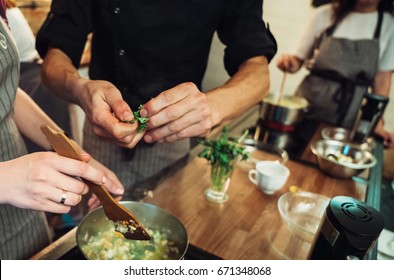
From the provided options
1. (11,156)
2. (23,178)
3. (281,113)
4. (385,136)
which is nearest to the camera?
(23,178)

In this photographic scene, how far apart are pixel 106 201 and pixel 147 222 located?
17 centimetres

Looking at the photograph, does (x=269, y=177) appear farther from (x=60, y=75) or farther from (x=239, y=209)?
(x=60, y=75)

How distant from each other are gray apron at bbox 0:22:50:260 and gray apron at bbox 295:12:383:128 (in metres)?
1.22

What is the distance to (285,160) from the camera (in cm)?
113

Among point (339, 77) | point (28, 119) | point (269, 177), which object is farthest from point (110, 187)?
point (339, 77)

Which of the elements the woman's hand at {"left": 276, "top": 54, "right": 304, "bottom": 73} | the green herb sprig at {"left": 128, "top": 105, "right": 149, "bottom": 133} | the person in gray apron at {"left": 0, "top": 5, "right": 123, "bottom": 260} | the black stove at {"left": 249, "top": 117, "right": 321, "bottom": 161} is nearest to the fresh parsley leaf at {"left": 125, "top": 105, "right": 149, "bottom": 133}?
the green herb sprig at {"left": 128, "top": 105, "right": 149, "bottom": 133}

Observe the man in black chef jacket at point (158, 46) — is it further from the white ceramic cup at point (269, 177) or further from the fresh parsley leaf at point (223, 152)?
the white ceramic cup at point (269, 177)

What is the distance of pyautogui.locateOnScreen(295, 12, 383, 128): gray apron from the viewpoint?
156cm

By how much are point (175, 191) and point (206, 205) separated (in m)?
0.10

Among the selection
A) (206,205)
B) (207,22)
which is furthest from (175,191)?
(207,22)

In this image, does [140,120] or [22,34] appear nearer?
[140,120]

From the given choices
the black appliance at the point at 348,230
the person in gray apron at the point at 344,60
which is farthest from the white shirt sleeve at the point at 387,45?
the black appliance at the point at 348,230

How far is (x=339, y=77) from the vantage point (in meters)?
1.59

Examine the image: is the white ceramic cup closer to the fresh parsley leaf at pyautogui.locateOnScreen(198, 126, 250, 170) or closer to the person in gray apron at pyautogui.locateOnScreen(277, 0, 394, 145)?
the fresh parsley leaf at pyautogui.locateOnScreen(198, 126, 250, 170)
